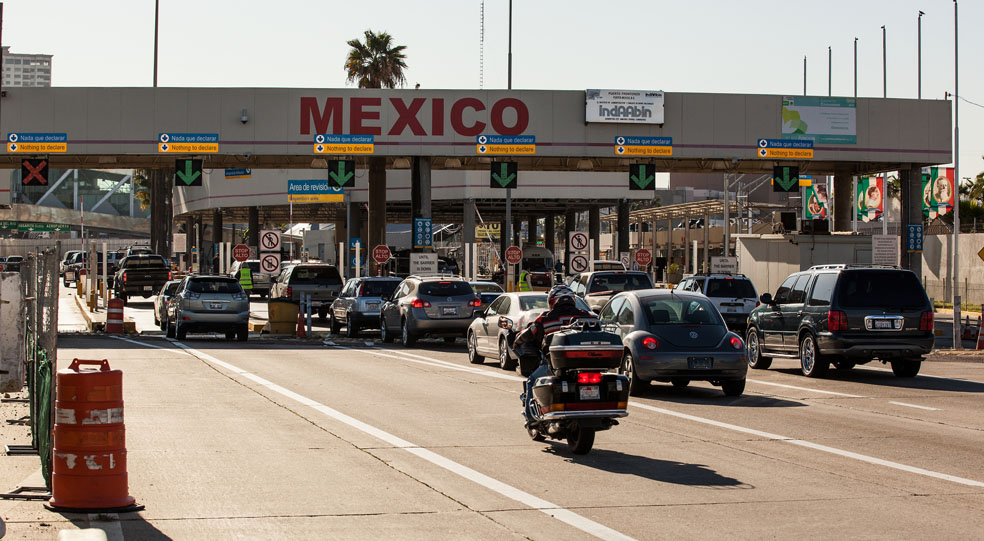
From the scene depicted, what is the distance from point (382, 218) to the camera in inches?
1693

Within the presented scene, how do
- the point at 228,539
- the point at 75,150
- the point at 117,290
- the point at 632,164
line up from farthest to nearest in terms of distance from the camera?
the point at 117,290
the point at 632,164
the point at 75,150
the point at 228,539

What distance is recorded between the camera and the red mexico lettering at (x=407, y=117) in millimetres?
39031

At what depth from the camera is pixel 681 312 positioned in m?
17.5

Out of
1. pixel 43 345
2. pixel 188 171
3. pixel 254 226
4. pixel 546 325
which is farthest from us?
pixel 254 226

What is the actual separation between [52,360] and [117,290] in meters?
47.4

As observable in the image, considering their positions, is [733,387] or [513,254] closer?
[733,387]

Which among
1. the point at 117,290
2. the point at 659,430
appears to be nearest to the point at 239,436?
the point at 659,430

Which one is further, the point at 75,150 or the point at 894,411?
the point at 75,150

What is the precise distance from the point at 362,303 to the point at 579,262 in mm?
11867

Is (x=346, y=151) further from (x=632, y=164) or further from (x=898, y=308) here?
(x=898, y=308)

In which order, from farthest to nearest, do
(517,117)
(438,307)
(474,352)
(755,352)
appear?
(517,117) < (438,307) < (474,352) < (755,352)

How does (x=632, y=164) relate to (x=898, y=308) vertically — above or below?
above

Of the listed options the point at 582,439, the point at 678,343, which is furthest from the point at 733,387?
the point at 582,439

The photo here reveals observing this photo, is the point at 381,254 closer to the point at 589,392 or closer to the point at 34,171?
the point at 34,171
